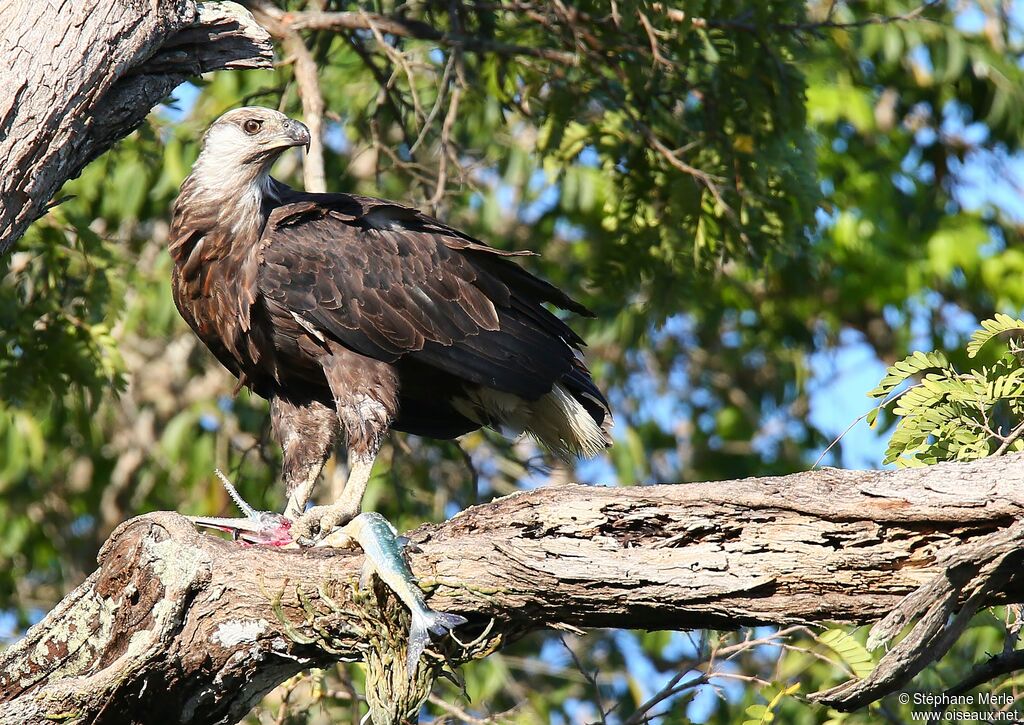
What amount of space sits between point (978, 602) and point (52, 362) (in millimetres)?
3991

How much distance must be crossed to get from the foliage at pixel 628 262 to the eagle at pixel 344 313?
22.4 inches

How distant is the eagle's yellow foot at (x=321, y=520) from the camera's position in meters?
4.34

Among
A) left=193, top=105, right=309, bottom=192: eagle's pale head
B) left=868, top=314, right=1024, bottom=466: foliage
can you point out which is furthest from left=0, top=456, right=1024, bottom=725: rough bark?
left=193, top=105, right=309, bottom=192: eagle's pale head

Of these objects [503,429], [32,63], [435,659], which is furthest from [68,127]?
[503,429]

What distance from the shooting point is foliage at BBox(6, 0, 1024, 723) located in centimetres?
533

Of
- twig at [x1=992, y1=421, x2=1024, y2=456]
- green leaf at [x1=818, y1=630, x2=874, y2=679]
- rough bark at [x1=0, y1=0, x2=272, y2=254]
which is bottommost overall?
green leaf at [x1=818, y1=630, x2=874, y2=679]

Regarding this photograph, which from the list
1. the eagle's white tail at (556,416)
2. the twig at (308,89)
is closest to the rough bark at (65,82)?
the twig at (308,89)

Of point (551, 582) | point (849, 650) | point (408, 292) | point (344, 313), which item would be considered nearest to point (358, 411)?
point (344, 313)

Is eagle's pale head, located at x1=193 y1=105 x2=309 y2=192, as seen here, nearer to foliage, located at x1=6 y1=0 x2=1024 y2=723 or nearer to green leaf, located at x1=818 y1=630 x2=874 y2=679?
foliage, located at x1=6 y1=0 x2=1024 y2=723

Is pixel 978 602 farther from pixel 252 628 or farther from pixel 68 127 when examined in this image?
pixel 68 127

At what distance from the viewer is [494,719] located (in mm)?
4168

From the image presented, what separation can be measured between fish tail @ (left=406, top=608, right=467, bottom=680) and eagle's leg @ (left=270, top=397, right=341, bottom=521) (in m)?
1.82

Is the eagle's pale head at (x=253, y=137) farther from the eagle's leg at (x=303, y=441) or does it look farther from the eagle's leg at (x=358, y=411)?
the eagle's leg at (x=303, y=441)

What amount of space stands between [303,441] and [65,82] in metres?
1.97
